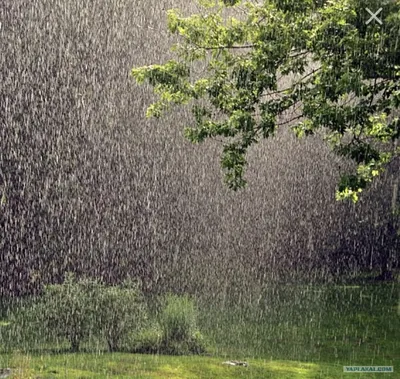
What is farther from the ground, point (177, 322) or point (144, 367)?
point (177, 322)

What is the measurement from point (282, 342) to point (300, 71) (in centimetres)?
1092

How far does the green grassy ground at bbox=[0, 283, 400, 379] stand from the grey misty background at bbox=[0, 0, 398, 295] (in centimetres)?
326

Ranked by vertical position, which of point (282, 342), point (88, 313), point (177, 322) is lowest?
point (282, 342)

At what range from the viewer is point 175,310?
16219 millimetres

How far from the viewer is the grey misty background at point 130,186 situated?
80.0 ft

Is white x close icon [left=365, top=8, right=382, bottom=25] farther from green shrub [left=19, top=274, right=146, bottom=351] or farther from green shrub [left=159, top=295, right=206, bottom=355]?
green shrub [left=19, top=274, right=146, bottom=351]

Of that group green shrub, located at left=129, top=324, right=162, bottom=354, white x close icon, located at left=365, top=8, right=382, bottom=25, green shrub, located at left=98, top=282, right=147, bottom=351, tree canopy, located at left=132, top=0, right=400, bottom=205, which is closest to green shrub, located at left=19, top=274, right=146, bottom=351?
green shrub, located at left=98, top=282, right=147, bottom=351

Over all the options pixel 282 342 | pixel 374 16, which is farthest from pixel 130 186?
pixel 374 16

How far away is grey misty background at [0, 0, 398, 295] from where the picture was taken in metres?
24.4

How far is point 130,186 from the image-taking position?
92.6 feet

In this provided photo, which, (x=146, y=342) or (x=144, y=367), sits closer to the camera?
(x=144, y=367)

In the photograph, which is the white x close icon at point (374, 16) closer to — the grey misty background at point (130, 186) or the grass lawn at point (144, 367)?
the grass lawn at point (144, 367)

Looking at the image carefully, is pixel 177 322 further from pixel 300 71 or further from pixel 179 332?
pixel 300 71

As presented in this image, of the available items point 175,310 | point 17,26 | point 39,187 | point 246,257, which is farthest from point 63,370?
point 246,257
